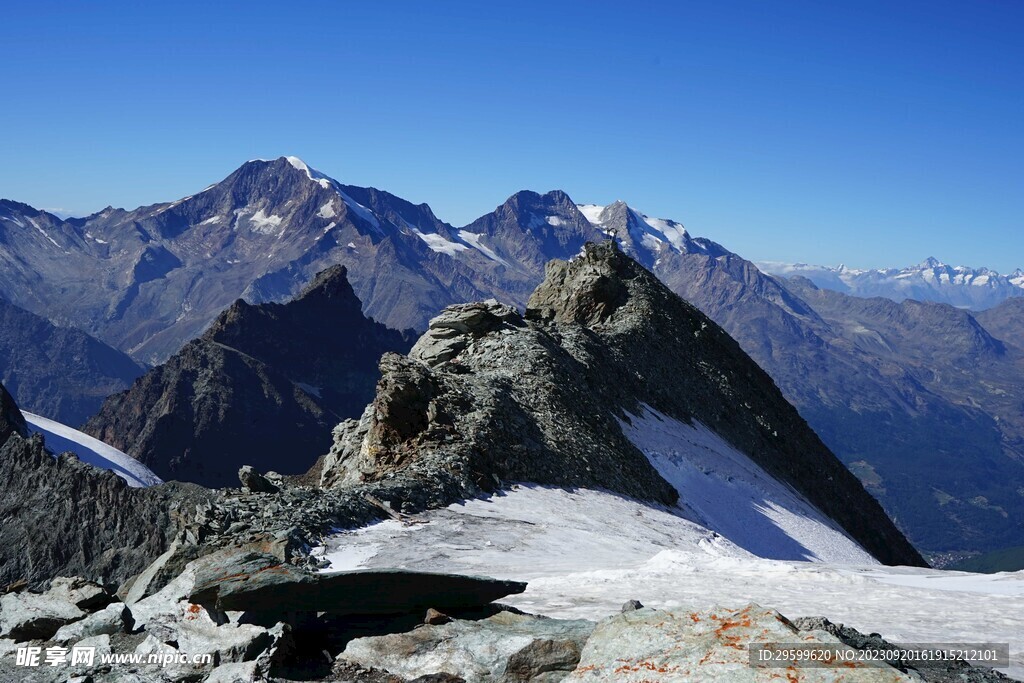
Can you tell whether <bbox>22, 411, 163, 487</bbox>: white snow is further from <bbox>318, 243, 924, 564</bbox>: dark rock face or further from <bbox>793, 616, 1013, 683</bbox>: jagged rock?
<bbox>793, 616, 1013, 683</bbox>: jagged rock

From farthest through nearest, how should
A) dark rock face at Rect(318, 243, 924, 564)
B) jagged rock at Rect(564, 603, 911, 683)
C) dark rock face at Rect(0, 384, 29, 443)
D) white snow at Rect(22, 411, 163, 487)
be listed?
white snow at Rect(22, 411, 163, 487) → dark rock face at Rect(0, 384, 29, 443) → dark rock face at Rect(318, 243, 924, 564) → jagged rock at Rect(564, 603, 911, 683)

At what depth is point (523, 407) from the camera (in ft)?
117

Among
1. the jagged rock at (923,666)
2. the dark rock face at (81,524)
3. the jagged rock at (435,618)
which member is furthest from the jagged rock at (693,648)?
the dark rock face at (81,524)

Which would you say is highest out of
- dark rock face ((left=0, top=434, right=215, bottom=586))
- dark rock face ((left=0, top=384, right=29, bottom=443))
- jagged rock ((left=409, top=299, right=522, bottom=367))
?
jagged rock ((left=409, top=299, right=522, bottom=367))

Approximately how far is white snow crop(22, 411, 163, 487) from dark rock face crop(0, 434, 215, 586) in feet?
151

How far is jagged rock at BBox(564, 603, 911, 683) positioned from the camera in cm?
931

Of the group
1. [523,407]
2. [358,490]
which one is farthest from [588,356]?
[358,490]

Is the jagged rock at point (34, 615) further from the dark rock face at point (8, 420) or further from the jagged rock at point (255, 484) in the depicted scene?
the dark rock face at point (8, 420)

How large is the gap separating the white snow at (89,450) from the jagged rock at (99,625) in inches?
4267

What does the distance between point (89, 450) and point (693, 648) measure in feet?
468

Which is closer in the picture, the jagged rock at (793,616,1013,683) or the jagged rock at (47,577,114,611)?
the jagged rock at (793,616,1013,683)

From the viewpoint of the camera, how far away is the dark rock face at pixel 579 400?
32.0 metres

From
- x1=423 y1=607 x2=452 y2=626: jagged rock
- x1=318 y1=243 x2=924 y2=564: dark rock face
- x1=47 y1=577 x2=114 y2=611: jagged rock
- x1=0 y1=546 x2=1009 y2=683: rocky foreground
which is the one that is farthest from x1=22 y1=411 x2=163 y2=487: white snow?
x1=423 y1=607 x2=452 y2=626: jagged rock

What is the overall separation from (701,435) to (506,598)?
32893 millimetres
